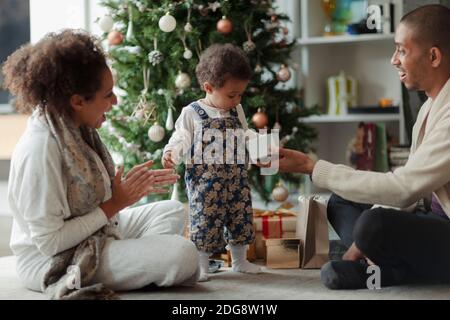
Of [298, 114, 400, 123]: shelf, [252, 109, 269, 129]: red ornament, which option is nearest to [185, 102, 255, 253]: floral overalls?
[252, 109, 269, 129]: red ornament

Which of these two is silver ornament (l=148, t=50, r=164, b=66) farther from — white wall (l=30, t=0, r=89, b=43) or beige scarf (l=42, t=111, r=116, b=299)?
beige scarf (l=42, t=111, r=116, b=299)

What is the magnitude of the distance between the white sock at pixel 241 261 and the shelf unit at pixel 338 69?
1.73 m

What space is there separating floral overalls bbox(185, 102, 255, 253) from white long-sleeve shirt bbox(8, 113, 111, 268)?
41 centimetres

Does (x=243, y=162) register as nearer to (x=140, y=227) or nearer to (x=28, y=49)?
(x=140, y=227)

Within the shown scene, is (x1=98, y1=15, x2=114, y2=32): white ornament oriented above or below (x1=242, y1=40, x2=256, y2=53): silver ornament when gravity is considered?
above

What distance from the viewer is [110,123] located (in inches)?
129

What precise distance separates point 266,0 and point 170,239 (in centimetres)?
168

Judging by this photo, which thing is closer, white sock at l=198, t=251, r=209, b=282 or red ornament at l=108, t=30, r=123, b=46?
white sock at l=198, t=251, r=209, b=282

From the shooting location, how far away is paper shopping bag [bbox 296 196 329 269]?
2324 millimetres

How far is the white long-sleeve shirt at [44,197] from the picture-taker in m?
1.79

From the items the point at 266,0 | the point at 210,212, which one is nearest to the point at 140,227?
the point at 210,212

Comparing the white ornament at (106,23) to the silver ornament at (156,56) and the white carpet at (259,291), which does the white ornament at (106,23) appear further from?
the white carpet at (259,291)

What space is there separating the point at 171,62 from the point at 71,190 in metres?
1.43

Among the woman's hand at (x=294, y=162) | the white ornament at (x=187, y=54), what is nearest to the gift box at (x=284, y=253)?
the woman's hand at (x=294, y=162)
